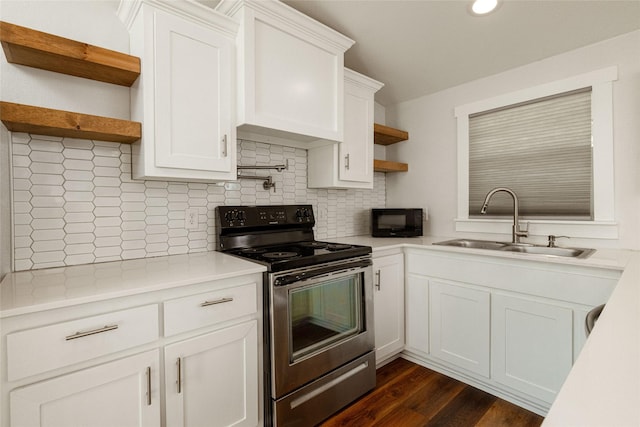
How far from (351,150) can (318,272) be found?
1.09 meters

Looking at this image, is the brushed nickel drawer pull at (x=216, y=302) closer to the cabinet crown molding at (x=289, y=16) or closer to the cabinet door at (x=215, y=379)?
the cabinet door at (x=215, y=379)

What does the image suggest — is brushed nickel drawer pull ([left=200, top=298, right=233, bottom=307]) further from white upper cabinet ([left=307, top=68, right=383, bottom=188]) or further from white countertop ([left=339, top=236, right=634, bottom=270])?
white upper cabinet ([left=307, top=68, right=383, bottom=188])

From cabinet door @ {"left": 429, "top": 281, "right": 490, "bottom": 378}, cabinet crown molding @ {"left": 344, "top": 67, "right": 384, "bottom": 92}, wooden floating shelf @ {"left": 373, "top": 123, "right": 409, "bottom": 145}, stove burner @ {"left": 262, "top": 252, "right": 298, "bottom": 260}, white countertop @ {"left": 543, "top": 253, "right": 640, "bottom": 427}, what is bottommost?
cabinet door @ {"left": 429, "top": 281, "right": 490, "bottom": 378}

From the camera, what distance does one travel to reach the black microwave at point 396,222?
273 cm

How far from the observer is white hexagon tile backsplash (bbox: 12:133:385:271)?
1.49 meters

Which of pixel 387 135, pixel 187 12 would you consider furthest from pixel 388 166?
pixel 187 12

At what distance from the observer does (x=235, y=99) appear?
1.77 meters

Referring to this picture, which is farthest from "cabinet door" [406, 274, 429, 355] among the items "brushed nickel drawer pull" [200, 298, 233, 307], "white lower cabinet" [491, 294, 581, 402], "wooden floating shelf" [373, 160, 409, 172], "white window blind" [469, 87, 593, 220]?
"brushed nickel drawer pull" [200, 298, 233, 307]

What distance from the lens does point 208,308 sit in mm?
1390

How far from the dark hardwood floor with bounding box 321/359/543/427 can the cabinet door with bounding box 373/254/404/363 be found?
218 millimetres

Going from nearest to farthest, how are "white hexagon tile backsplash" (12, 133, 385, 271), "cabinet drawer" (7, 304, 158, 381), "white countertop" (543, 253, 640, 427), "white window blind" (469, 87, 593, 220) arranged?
"white countertop" (543, 253, 640, 427) < "cabinet drawer" (7, 304, 158, 381) < "white hexagon tile backsplash" (12, 133, 385, 271) < "white window blind" (469, 87, 593, 220)

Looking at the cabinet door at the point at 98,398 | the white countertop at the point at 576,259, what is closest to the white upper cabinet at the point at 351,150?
the white countertop at the point at 576,259

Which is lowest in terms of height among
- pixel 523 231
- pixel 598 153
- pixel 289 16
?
pixel 523 231

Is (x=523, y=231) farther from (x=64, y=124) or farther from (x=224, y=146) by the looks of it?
(x=64, y=124)
